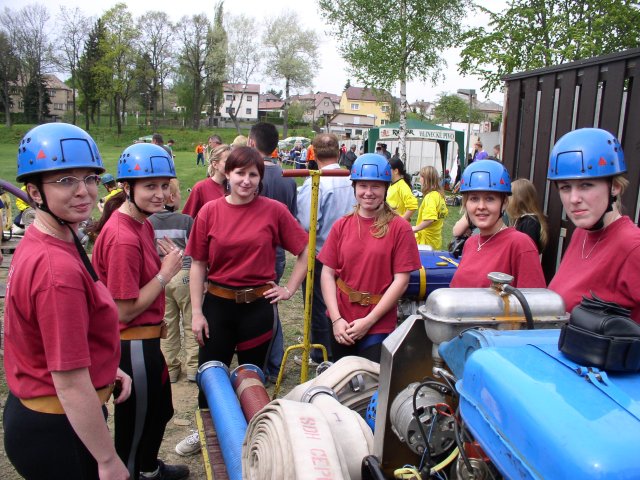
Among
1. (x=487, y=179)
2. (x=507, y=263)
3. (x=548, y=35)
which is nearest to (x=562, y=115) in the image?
(x=487, y=179)

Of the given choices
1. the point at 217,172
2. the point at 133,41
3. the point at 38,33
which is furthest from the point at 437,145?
A: the point at 38,33

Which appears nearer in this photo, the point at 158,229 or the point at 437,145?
the point at 158,229

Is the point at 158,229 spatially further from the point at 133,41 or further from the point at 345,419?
the point at 133,41

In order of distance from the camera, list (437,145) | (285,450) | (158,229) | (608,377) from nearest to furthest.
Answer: (608,377) < (285,450) < (158,229) < (437,145)

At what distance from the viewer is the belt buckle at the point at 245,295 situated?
11.3 ft

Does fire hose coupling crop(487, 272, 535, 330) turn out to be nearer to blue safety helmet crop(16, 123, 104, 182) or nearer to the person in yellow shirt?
blue safety helmet crop(16, 123, 104, 182)

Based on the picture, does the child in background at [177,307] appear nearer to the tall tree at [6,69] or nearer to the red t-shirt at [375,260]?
the red t-shirt at [375,260]

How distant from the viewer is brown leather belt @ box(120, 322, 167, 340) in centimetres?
277

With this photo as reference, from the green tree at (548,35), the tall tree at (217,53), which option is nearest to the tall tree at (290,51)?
the tall tree at (217,53)

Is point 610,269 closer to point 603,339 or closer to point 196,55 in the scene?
point 603,339

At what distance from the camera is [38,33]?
57.6 m

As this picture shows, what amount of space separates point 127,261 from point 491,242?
1967mm

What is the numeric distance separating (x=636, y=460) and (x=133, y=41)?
219 feet

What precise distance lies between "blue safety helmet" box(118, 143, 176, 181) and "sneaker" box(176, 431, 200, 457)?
2024 mm
